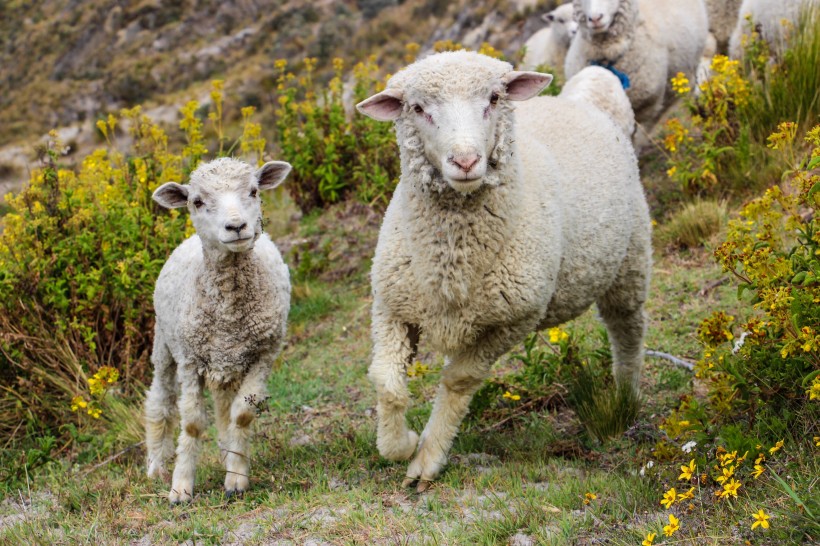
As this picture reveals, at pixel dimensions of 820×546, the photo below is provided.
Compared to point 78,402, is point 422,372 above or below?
above

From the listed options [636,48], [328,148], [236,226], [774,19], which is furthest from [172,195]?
[774,19]

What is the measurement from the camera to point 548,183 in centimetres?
459

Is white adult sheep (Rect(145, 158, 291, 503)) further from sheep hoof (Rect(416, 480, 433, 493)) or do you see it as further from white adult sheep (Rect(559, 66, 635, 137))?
white adult sheep (Rect(559, 66, 635, 137))

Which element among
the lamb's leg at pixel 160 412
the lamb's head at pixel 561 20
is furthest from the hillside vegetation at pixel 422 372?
the lamb's head at pixel 561 20

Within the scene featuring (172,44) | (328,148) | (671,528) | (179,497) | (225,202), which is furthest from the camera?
(172,44)

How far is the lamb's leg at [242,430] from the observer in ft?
15.3

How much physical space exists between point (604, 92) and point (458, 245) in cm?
286

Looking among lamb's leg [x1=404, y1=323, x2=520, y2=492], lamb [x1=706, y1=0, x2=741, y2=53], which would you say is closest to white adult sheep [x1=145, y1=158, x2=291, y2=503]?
lamb's leg [x1=404, y1=323, x2=520, y2=492]

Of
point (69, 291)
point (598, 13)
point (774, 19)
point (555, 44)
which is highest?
point (598, 13)

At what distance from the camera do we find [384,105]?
4234 mm

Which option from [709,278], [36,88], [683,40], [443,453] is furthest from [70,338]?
[36,88]

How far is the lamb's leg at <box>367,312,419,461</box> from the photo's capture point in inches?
165

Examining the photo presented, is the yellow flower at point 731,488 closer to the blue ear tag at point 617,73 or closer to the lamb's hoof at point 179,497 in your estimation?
the lamb's hoof at point 179,497

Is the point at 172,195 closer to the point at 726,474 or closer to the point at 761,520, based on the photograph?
the point at 726,474
